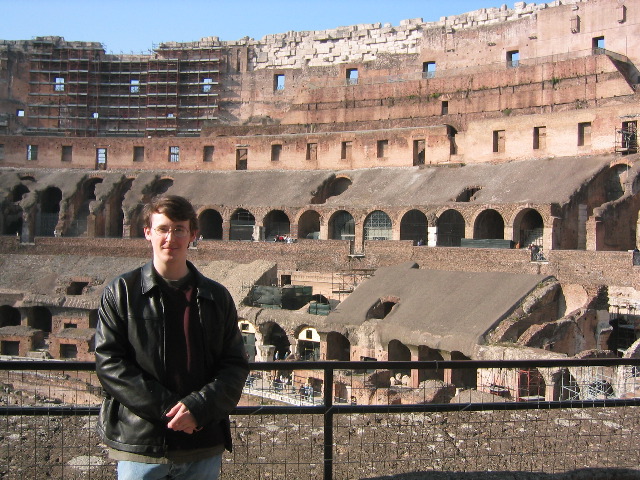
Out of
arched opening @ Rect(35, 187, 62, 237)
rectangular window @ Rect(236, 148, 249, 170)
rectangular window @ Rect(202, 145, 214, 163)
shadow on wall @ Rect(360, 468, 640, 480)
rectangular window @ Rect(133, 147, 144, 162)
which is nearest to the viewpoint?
shadow on wall @ Rect(360, 468, 640, 480)

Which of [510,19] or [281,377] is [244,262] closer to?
[281,377]

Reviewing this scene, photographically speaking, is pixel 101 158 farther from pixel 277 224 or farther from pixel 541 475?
pixel 541 475

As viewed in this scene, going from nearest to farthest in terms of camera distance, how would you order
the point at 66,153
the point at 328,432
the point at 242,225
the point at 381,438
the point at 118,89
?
the point at 328,432
the point at 381,438
the point at 242,225
the point at 66,153
the point at 118,89

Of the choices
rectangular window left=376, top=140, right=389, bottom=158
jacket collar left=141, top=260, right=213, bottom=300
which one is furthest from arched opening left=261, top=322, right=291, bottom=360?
jacket collar left=141, top=260, right=213, bottom=300

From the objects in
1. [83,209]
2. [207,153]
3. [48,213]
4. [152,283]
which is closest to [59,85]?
[48,213]

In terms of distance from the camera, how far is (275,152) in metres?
38.5

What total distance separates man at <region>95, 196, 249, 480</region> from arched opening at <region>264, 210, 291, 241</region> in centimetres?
3106

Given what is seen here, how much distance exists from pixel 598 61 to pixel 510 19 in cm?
812

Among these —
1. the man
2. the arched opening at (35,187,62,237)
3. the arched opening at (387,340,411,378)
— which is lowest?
the arched opening at (387,340,411,378)

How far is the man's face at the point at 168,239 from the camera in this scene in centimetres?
334

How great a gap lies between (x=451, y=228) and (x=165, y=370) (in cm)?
2683

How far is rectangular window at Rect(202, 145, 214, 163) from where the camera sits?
40.3 meters

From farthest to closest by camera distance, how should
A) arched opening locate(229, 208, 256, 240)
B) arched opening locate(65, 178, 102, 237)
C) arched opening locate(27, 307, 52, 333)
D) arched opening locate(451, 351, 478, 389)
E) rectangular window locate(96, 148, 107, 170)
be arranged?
rectangular window locate(96, 148, 107, 170)
arched opening locate(65, 178, 102, 237)
arched opening locate(229, 208, 256, 240)
arched opening locate(27, 307, 52, 333)
arched opening locate(451, 351, 478, 389)

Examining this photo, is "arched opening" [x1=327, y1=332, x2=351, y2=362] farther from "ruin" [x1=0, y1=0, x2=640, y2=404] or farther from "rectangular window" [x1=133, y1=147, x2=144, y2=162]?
"rectangular window" [x1=133, y1=147, x2=144, y2=162]
